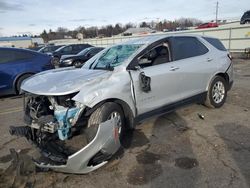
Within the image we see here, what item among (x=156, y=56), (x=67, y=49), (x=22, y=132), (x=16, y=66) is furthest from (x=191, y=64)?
(x=67, y=49)

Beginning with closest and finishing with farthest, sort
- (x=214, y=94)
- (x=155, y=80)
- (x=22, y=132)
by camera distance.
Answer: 1. (x=22, y=132)
2. (x=155, y=80)
3. (x=214, y=94)

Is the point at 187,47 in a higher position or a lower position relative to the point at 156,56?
higher

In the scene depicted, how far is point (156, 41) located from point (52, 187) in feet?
10.2

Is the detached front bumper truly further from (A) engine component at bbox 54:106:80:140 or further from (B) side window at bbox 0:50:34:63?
(B) side window at bbox 0:50:34:63

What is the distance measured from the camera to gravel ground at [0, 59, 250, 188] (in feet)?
11.0

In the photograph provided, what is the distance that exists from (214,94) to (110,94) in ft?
10.1

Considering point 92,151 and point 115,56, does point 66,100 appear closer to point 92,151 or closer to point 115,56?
point 92,151

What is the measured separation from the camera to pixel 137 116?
180 inches

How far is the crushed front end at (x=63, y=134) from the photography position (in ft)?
11.0

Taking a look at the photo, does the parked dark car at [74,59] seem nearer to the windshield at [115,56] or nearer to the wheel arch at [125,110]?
the windshield at [115,56]

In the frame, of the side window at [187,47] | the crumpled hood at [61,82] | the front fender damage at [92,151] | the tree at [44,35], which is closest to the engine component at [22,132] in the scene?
the crumpled hood at [61,82]

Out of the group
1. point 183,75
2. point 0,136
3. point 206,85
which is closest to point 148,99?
point 183,75

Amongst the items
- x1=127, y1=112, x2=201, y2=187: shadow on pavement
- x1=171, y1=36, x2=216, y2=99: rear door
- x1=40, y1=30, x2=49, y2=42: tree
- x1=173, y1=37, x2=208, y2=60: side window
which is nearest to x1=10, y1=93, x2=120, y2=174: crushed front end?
x1=127, y1=112, x2=201, y2=187: shadow on pavement

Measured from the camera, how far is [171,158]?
392 cm
